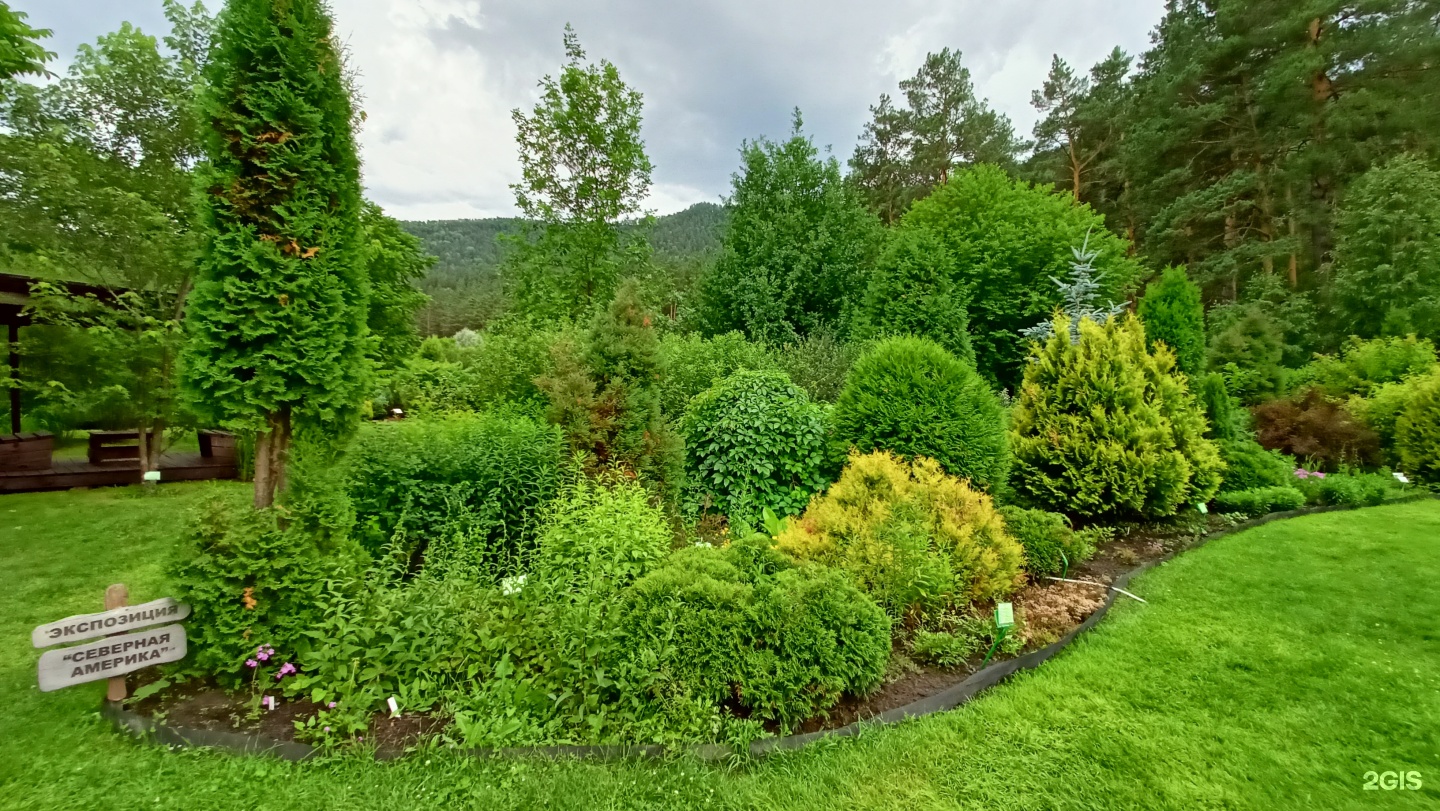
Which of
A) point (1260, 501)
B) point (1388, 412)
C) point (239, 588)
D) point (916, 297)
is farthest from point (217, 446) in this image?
point (1388, 412)

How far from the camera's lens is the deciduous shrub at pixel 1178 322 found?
8.17 meters

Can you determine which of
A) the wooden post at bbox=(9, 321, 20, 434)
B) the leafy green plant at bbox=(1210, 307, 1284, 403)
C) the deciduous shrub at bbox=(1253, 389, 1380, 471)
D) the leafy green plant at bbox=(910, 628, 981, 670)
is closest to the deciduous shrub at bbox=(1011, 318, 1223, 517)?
the leafy green plant at bbox=(910, 628, 981, 670)

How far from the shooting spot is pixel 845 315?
1377cm

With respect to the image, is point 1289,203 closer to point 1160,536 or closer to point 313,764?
point 1160,536

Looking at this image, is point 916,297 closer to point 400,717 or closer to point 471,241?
point 400,717

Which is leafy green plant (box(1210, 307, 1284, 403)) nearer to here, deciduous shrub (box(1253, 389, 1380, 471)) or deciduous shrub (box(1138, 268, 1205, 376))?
deciduous shrub (box(1253, 389, 1380, 471))

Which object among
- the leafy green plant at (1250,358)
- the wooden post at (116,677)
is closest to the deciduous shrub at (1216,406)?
the leafy green plant at (1250,358)

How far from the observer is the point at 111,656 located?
2.72m

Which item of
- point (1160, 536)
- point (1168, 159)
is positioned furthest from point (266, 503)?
point (1168, 159)

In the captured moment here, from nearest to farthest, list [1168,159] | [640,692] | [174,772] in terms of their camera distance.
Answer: [174,772] → [640,692] → [1168,159]

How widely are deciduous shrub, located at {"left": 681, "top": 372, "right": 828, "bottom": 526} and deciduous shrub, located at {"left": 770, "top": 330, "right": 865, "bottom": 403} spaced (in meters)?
2.67

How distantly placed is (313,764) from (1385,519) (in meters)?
10.00

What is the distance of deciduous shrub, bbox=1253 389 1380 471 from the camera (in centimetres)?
845

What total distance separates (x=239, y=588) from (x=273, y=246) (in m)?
2.00
